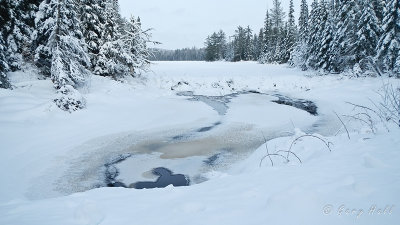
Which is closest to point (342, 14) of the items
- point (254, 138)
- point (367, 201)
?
point (254, 138)

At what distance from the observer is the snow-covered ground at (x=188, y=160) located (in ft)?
8.95

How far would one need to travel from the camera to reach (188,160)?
789 cm

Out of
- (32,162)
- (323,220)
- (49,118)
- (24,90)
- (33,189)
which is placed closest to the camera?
(323,220)

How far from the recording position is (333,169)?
345 cm

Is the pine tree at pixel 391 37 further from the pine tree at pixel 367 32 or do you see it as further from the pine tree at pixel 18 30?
the pine tree at pixel 18 30

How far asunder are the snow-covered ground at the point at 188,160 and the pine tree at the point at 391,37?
3835mm

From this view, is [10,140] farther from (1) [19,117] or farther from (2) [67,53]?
(2) [67,53]

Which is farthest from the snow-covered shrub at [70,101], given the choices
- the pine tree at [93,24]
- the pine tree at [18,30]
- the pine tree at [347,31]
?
the pine tree at [347,31]

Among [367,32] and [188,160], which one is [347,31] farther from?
[188,160]

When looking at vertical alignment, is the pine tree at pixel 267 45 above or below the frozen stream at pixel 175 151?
above

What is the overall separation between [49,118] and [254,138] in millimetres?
8005

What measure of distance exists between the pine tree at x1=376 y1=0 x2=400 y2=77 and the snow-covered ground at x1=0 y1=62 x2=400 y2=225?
383 cm

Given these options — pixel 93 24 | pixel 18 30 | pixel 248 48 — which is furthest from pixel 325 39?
pixel 248 48

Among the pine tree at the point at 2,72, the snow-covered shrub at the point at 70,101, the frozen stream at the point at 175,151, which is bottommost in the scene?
the frozen stream at the point at 175,151
